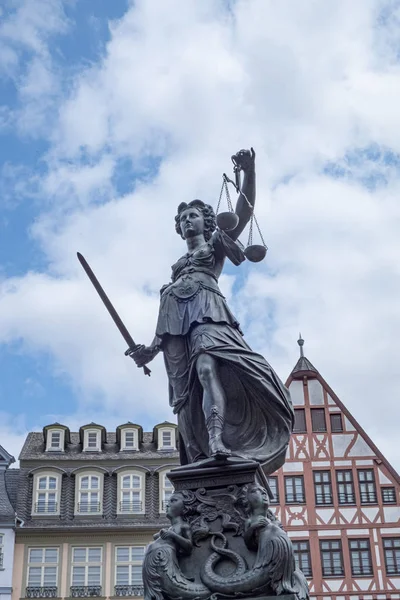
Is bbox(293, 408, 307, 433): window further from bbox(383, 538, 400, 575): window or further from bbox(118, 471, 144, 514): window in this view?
bbox(118, 471, 144, 514): window

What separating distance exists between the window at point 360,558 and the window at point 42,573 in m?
11.5

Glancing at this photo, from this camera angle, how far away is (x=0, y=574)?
1374 inches

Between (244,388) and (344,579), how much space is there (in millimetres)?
25932

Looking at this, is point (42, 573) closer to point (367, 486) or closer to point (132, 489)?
point (132, 489)

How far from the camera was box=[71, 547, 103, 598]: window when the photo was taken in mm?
34969

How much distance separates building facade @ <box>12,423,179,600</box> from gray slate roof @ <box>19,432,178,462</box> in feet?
0.14

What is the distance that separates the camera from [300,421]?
34.9 m

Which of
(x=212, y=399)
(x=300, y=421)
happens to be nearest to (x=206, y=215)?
(x=212, y=399)

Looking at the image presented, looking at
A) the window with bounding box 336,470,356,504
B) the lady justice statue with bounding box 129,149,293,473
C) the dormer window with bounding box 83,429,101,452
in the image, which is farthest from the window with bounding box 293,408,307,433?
the lady justice statue with bounding box 129,149,293,473

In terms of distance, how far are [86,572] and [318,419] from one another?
1078 centimetres

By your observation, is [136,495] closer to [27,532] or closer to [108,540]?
[108,540]

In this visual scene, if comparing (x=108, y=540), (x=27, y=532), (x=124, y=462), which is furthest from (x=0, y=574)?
(x=124, y=462)

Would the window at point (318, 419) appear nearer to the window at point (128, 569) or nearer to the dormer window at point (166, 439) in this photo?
the dormer window at point (166, 439)

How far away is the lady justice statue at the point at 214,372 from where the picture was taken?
757 cm
